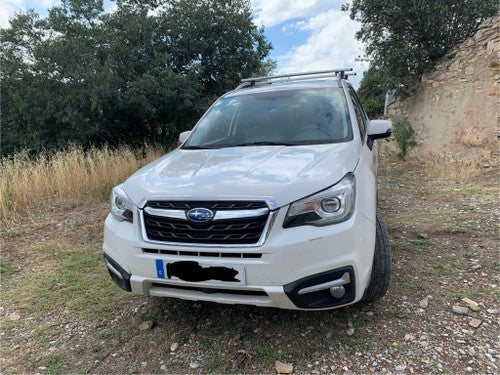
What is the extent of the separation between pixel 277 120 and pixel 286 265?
1.67 metres

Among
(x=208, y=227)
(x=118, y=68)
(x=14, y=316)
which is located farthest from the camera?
(x=118, y=68)

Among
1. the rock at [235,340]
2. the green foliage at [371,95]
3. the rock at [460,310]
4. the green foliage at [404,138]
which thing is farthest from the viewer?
the green foliage at [371,95]

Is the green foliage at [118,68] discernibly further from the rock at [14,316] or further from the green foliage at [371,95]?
the rock at [14,316]

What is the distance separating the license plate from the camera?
79.7 inches

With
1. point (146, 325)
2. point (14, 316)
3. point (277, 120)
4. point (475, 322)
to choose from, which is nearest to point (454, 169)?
point (277, 120)

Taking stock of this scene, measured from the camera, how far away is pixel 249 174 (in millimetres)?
2246

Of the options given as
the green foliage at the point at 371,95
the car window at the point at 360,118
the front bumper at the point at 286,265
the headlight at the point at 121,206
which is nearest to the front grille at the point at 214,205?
the front bumper at the point at 286,265

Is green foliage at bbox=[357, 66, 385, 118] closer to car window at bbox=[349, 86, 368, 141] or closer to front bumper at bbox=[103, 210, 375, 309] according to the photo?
car window at bbox=[349, 86, 368, 141]

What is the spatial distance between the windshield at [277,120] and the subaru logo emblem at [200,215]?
1.10 metres

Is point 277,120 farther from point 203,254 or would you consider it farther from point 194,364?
point 194,364

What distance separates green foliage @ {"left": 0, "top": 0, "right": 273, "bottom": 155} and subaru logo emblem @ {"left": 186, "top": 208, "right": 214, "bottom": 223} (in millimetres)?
8297

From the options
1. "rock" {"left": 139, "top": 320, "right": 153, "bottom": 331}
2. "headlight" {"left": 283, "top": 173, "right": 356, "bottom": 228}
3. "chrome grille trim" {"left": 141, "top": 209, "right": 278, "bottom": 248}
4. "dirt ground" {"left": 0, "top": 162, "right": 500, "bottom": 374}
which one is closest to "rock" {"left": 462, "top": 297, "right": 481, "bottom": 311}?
"dirt ground" {"left": 0, "top": 162, "right": 500, "bottom": 374}

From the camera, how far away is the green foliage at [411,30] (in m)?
8.60

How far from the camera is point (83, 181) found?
6453 mm
